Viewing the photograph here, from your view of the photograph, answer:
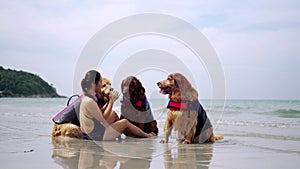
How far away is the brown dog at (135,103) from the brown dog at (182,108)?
2.81 feet

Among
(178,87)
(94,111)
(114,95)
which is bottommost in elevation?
(94,111)

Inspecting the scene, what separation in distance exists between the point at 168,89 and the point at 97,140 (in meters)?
1.72

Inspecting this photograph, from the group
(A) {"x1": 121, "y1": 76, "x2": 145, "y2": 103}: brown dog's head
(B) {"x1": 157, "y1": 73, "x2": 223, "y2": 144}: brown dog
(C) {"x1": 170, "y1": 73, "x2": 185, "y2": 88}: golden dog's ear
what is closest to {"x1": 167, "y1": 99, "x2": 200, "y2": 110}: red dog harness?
(B) {"x1": 157, "y1": 73, "x2": 223, "y2": 144}: brown dog

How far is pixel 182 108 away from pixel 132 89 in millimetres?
1312

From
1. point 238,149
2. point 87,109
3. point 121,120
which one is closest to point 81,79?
point 87,109

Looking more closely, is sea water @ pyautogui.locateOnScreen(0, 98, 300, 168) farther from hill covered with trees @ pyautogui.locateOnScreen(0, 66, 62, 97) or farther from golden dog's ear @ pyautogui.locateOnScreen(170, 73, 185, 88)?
hill covered with trees @ pyautogui.locateOnScreen(0, 66, 62, 97)

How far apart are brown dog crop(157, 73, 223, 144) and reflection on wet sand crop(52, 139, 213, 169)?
289 millimetres

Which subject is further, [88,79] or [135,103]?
[135,103]

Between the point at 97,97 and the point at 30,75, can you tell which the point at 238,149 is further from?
the point at 30,75

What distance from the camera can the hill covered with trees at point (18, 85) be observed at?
2475 inches

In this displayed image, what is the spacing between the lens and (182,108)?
614cm

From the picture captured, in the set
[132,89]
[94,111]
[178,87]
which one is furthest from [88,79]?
[178,87]

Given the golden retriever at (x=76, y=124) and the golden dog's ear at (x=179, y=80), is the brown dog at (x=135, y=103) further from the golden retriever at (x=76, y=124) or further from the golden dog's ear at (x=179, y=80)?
the golden dog's ear at (x=179, y=80)

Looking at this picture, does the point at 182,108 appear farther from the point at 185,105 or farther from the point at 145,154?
the point at 145,154
